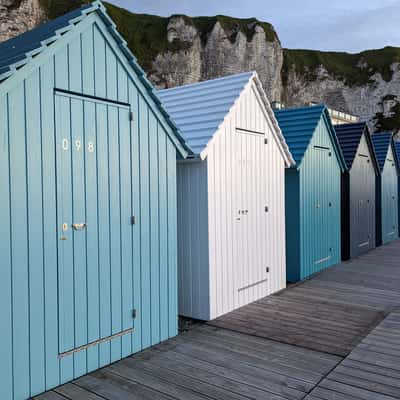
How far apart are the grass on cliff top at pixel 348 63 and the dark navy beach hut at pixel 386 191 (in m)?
44.6

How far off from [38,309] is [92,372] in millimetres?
898

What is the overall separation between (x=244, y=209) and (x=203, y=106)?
163 centimetres

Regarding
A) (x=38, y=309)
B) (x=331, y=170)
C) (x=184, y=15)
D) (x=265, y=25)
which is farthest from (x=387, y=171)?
(x=265, y=25)

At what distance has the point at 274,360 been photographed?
4324 millimetres

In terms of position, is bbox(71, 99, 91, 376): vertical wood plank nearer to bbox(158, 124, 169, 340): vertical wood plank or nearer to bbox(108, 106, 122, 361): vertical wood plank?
bbox(108, 106, 122, 361): vertical wood plank

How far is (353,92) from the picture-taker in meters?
55.8

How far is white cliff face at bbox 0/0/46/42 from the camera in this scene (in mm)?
32250

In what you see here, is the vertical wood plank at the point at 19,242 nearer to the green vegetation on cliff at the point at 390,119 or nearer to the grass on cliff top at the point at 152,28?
the grass on cliff top at the point at 152,28

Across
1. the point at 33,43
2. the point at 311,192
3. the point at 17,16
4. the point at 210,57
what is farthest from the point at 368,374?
the point at 210,57

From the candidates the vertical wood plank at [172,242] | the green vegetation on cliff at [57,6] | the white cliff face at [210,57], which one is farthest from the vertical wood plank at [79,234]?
the white cliff face at [210,57]

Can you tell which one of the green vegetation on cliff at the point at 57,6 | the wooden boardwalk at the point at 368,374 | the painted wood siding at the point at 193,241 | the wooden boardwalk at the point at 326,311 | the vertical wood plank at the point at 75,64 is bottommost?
the wooden boardwalk at the point at 368,374

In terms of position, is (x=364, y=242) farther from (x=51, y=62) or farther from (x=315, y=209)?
(x=51, y=62)

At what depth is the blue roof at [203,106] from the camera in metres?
5.75

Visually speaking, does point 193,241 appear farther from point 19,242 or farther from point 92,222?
point 19,242
